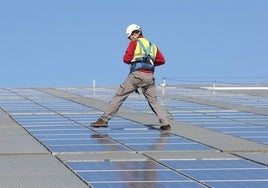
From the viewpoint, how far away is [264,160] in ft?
39.5

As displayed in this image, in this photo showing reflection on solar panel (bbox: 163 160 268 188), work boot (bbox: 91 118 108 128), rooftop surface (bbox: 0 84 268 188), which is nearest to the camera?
reflection on solar panel (bbox: 163 160 268 188)

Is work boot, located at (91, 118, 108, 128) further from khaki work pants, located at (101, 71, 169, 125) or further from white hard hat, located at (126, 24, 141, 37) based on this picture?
white hard hat, located at (126, 24, 141, 37)

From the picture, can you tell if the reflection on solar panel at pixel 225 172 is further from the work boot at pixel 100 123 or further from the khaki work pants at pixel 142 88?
the work boot at pixel 100 123

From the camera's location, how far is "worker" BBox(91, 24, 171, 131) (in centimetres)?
1614

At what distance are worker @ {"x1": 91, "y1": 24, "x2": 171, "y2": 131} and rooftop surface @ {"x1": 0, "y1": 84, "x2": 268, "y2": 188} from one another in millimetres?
518

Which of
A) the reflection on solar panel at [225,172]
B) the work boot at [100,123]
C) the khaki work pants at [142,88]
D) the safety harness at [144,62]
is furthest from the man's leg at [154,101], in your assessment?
the reflection on solar panel at [225,172]

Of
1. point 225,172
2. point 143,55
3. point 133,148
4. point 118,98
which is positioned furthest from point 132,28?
point 225,172

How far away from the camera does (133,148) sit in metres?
13.4

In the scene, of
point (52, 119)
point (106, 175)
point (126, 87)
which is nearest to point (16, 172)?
point (106, 175)

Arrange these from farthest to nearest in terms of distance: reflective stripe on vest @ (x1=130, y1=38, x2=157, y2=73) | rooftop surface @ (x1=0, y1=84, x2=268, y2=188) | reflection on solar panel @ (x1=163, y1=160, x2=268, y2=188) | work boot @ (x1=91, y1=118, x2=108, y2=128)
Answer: work boot @ (x1=91, y1=118, x2=108, y2=128) < reflective stripe on vest @ (x1=130, y1=38, x2=157, y2=73) < rooftop surface @ (x1=0, y1=84, x2=268, y2=188) < reflection on solar panel @ (x1=163, y1=160, x2=268, y2=188)

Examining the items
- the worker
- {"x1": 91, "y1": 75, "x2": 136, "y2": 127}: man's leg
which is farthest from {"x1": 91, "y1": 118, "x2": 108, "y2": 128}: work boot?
the worker

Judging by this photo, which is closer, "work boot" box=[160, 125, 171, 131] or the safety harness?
the safety harness

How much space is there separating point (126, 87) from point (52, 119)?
3532mm

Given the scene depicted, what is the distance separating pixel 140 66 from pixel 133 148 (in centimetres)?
317
